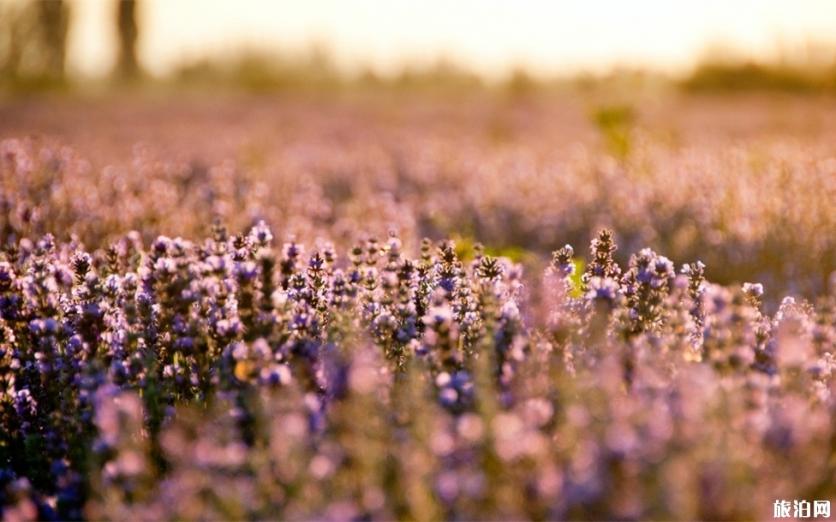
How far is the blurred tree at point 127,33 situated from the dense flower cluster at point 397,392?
3423 centimetres

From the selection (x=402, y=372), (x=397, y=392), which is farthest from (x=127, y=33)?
(x=397, y=392)

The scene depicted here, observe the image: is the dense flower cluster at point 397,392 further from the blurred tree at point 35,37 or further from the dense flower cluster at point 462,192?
the blurred tree at point 35,37

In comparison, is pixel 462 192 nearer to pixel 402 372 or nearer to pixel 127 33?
pixel 402 372

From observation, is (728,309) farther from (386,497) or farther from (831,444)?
(386,497)

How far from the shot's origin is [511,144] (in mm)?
11664

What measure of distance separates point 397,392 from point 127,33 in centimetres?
3586

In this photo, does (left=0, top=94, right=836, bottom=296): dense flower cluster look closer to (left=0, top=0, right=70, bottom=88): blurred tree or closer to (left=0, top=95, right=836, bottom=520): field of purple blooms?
(left=0, top=95, right=836, bottom=520): field of purple blooms

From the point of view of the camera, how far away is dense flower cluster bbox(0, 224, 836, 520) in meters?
1.88

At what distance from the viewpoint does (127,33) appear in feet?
118

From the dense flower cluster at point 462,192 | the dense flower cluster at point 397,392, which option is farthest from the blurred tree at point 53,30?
the dense flower cluster at point 397,392

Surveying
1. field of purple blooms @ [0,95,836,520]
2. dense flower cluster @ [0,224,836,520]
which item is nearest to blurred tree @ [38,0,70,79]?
field of purple blooms @ [0,95,836,520]

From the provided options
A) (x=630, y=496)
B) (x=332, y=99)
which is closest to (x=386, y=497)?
(x=630, y=496)

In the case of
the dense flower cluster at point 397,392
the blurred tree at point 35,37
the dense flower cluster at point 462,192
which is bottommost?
the dense flower cluster at point 397,392

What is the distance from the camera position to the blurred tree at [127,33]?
35750 millimetres
